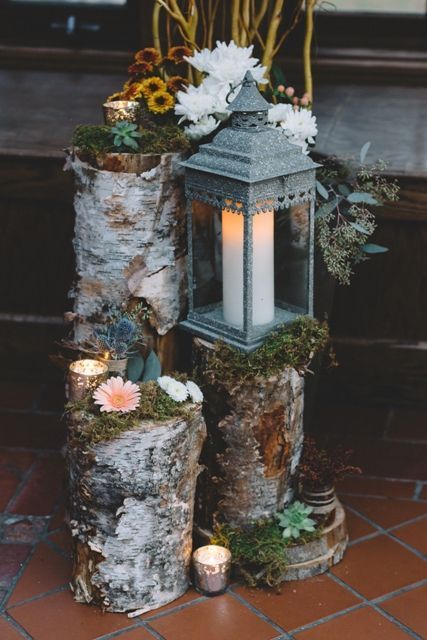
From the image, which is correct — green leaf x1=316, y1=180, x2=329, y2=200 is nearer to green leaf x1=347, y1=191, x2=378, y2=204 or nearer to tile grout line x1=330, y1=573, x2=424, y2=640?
green leaf x1=347, y1=191, x2=378, y2=204

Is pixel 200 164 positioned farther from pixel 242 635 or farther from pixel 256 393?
pixel 242 635

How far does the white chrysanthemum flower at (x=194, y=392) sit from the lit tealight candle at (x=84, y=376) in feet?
0.84

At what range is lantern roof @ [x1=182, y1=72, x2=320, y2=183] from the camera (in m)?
3.12

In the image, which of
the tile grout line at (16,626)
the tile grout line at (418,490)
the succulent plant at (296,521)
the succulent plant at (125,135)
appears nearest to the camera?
the tile grout line at (16,626)

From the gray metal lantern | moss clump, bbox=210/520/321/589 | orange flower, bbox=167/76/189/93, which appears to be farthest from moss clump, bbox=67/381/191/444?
orange flower, bbox=167/76/189/93

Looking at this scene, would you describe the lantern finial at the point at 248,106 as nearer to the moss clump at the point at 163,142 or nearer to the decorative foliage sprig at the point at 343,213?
the moss clump at the point at 163,142

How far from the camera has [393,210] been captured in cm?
421

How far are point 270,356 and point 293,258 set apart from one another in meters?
0.39

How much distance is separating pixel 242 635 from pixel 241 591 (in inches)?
8.4

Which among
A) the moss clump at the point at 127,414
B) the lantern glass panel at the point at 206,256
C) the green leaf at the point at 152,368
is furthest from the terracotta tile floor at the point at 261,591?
the lantern glass panel at the point at 206,256

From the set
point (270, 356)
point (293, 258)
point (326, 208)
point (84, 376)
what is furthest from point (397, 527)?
point (84, 376)

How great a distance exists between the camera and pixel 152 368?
338 centimetres

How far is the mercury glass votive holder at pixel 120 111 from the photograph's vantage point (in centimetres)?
346

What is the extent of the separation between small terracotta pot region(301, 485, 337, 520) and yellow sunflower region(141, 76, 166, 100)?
4.44 feet
